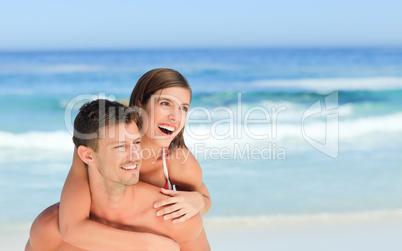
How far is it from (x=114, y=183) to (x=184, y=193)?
39cm

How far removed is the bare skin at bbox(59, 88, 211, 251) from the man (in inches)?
2.1

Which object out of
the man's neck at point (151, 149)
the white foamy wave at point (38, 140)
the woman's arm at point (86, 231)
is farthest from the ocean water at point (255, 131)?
the woman's arm at point (86, 231)

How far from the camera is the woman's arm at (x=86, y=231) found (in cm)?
212

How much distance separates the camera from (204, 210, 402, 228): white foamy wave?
4195 mm

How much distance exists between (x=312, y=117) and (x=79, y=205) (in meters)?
8.76

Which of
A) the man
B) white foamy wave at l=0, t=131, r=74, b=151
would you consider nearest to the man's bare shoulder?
the man

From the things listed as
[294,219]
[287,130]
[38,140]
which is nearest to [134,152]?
[294,219]

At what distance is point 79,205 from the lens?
85.0 inches

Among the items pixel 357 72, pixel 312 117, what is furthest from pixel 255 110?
pixel 357 72

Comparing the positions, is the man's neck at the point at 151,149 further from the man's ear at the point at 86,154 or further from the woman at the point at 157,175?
the man's ear at the point at 86,154

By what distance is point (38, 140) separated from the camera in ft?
26.2

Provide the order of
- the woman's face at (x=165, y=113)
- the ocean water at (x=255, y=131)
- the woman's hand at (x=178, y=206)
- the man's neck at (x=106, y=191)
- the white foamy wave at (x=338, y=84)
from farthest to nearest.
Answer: the white foamy wave at (x=338, y=84) < the ocean water at (x=255, y=131) < the woman's face at (x=165, y=113) < the woman's hand at (x=178, y=206) < the man's neck at (x=106, y=191)

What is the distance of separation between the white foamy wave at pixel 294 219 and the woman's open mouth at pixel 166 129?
1.82 metres

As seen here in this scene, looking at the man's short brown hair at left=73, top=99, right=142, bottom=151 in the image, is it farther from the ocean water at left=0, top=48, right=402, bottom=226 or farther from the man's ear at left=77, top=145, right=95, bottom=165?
the ocean water at left=0, top=48, right=402, bottom=226
